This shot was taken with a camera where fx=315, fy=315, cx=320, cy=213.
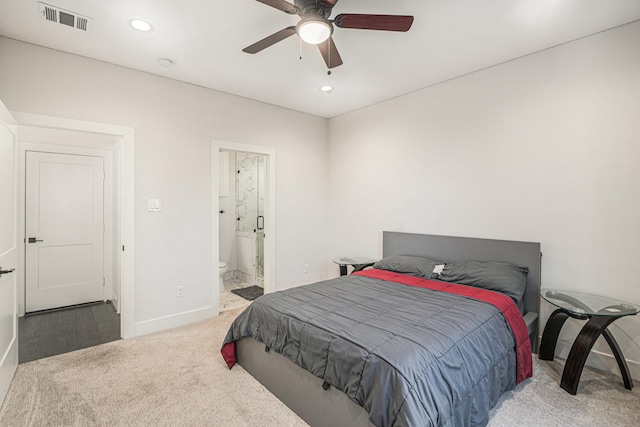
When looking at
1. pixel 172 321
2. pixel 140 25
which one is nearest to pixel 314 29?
pixel 140 25

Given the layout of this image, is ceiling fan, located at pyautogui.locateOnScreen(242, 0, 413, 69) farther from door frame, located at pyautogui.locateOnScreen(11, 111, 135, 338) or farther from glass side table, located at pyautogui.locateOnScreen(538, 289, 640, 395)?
glass side table, located at pyautogui.locateOnScreen(538, 289, 640, 395)

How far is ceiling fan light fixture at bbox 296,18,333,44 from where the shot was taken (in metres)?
1.82

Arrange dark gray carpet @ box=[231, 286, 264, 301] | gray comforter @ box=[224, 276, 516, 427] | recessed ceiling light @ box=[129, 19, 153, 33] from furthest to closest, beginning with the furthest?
1. dark gray carpet @ box=[231, 286, 264, 301]
2. recessed ceiling light @ box=[129, 19, 153, 33]
3. gray comforter @ box=[224, 276, 516, 427]

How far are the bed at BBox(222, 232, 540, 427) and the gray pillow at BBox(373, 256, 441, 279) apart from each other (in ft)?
0.75

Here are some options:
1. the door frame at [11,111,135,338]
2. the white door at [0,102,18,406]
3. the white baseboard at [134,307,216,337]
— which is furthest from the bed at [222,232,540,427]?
the white door at [0,102,18,406]

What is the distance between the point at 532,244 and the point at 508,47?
1.77m

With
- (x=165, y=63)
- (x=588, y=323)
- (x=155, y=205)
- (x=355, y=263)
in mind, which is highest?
(x=165, y=63)

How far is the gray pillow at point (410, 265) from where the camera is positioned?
327 cm

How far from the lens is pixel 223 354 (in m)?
2.61

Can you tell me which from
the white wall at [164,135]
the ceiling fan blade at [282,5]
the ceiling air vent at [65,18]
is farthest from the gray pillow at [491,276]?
the ceiling air vent at [65,18]

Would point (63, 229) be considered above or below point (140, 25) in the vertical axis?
below

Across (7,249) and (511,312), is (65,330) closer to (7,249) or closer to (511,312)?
(7,249)

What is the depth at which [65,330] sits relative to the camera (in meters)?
3.40

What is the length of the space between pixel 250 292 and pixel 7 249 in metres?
2.98
